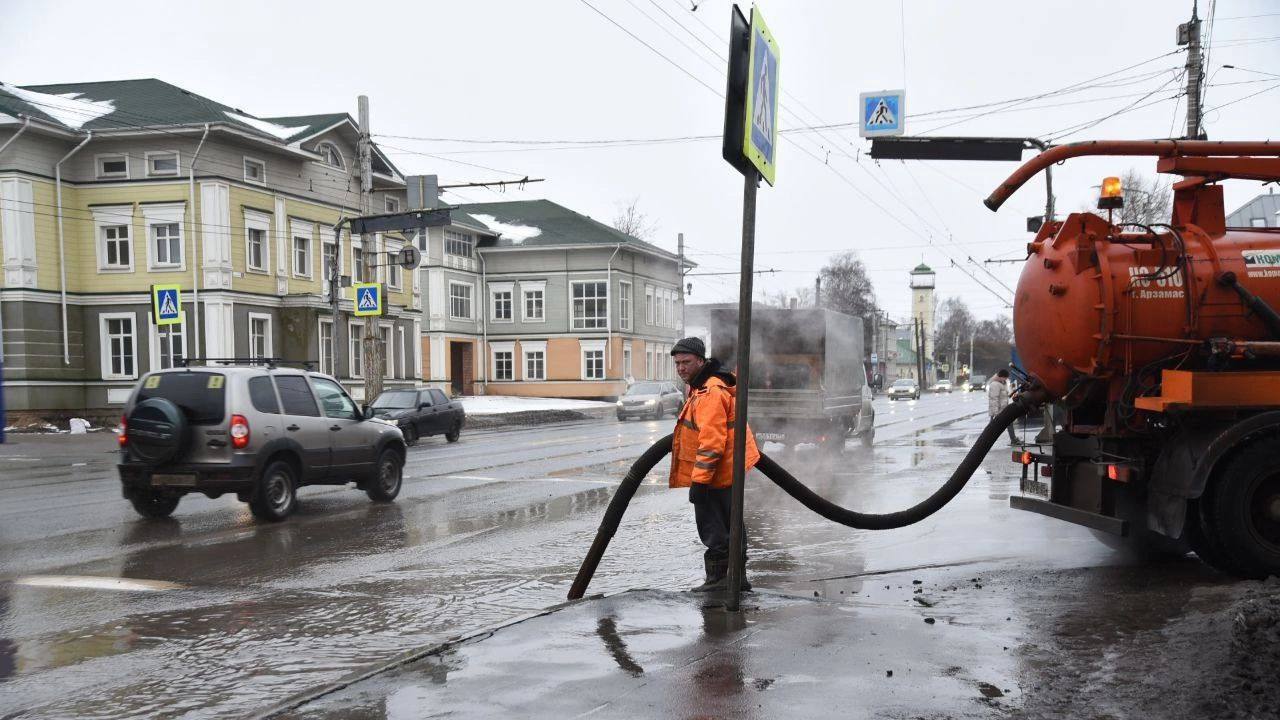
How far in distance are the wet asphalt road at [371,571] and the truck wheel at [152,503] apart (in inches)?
9.0

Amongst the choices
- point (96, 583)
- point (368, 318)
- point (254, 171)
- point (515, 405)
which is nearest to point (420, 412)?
point (368, 318)

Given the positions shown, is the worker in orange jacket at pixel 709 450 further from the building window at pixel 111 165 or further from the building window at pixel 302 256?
the building window at pixel 302 256

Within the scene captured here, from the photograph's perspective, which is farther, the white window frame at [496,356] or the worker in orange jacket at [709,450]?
the white window frame at [496,356]

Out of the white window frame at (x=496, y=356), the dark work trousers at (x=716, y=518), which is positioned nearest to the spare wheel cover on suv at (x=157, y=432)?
the dark work trousers at (x=716, y=518)

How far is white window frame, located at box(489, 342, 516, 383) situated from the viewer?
5775 centimetres

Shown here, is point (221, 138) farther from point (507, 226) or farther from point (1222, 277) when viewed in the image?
point (1222, 277)

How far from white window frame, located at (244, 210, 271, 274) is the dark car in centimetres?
1080

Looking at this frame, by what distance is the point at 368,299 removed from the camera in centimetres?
2670

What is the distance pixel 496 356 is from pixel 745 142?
175 ft

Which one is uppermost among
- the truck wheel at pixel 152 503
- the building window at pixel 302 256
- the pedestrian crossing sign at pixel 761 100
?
the building window at pixel 302 256

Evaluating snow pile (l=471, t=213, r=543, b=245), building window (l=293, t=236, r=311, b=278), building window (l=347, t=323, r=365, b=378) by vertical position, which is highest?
snow pile (l=471, t=213, r=543, b=245)

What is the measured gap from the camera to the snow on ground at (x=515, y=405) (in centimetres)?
4078

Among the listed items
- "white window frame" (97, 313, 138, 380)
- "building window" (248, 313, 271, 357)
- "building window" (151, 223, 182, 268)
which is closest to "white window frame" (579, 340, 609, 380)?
"building window" (248, 313, 271, 357)

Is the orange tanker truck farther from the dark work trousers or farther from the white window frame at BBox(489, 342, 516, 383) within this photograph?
the white window frame at BBox(489, 342, 516, 383)
